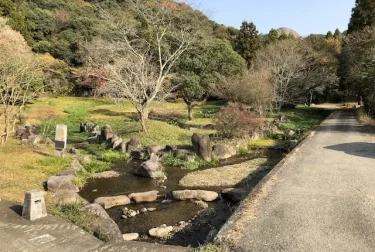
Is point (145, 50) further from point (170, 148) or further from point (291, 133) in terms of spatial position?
point (291, 133)

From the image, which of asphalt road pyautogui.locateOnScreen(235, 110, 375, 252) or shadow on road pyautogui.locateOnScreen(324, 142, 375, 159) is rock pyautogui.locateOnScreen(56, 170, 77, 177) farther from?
shadow on road pyautogui.locateOnScreen(324, 142, 375, 159)

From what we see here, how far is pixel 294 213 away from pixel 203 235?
2280mm

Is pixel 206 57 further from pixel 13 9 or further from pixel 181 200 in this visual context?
pixel 13 9

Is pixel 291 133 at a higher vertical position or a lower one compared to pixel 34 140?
higher

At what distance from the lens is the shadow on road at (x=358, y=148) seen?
12.5 metres

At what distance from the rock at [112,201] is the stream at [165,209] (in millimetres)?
194

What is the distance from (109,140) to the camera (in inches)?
727

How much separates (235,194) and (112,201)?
386 cm

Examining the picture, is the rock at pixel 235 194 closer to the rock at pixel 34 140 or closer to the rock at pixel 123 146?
the rock at pixel 123 146

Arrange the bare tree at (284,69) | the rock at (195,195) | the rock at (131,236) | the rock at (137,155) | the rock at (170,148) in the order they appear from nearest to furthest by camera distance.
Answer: the rock at (131,236) → the rock at (195,195) → the rock at (137,155) → the rock at (170,148) → the bare tree at (284,69)

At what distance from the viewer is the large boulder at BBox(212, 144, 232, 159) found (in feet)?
53.1

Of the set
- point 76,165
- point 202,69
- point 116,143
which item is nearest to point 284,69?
point 202,69

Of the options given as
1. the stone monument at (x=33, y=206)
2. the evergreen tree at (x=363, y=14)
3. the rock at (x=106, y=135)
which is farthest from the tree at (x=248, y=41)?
the stone monument at (x=33, y=206)

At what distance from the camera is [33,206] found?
6.66 meters
